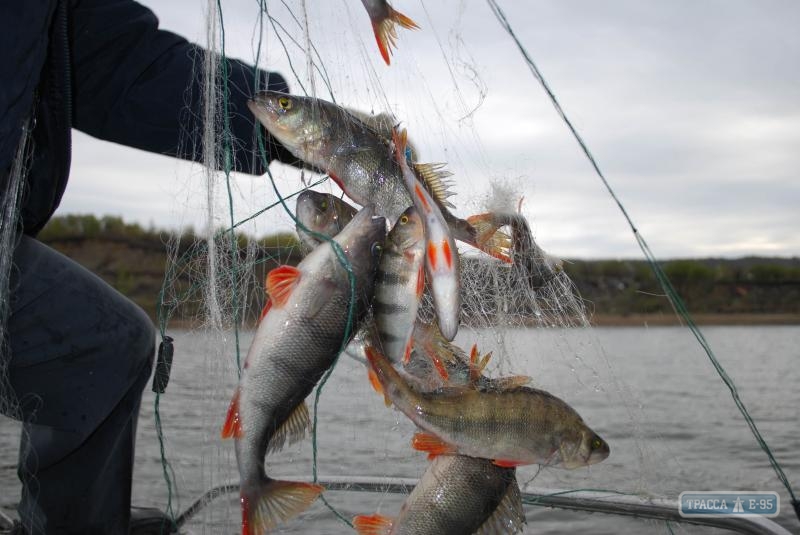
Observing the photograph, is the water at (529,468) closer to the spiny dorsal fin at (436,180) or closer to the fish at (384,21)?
the spiny dorsal fin at (436,180)

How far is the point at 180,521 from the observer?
404 centimetres

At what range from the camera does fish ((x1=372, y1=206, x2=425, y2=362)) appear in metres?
1.94

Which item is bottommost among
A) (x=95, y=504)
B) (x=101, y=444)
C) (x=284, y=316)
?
(x=95, y=504)

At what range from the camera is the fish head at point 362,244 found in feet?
6.51

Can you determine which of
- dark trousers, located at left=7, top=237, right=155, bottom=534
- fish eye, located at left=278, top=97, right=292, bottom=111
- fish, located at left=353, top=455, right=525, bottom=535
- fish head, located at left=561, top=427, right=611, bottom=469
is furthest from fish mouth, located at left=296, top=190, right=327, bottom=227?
dark trousers, located at left=7, top=237, right=155, bottom=534

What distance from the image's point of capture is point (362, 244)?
6.52ft

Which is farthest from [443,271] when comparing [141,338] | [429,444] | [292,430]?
[141,338]

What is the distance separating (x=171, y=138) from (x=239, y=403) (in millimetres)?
1516

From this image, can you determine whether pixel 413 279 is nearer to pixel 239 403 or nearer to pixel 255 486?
pixel 239 403

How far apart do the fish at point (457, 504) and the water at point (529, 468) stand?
0.74 metres

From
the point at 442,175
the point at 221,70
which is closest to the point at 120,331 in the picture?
the point at 221,70

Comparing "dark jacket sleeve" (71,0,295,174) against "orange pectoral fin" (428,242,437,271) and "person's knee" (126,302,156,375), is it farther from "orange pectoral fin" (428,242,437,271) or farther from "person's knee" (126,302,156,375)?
"orange pectoral fin" (428,242,437,271)

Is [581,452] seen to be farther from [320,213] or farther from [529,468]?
[529,468]

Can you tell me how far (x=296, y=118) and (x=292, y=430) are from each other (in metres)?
0.88
